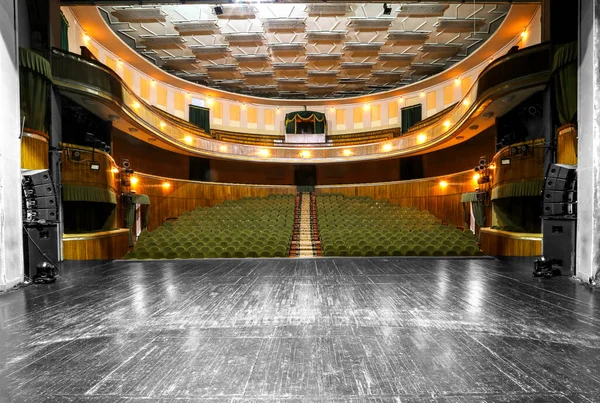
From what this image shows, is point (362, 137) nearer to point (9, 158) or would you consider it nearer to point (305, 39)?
point (305, 39)

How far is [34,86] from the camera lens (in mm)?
3846

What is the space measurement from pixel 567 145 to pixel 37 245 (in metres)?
5.56

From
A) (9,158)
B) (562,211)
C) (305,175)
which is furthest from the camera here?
(305,175)

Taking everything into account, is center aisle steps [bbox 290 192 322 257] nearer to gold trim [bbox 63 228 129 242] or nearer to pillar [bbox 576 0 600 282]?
gold trim [bbox 63 228 129 242]

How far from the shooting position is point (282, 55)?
851cm

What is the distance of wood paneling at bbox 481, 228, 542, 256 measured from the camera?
180 inches

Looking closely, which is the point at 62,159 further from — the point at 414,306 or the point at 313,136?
the point at 313,136

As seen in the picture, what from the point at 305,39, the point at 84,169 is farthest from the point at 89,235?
the point at 305,39

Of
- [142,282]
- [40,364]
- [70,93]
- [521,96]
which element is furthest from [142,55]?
[40,364]

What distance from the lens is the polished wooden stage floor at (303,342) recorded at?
1149 mm

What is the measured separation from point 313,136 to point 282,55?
320cm

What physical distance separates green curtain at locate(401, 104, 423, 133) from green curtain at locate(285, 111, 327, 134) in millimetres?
2531

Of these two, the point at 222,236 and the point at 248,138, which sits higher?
the point at 248,138

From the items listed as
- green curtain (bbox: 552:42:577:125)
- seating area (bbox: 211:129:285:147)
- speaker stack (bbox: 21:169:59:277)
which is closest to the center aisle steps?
seating area (bbox: 211:129:285:147)
